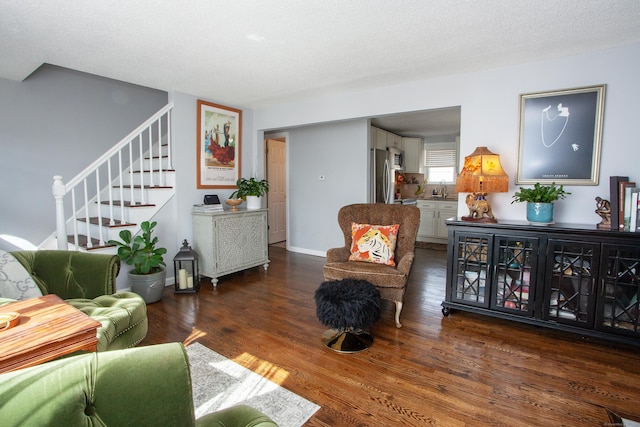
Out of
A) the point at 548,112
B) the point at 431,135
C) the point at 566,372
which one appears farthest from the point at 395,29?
the point at 431,135

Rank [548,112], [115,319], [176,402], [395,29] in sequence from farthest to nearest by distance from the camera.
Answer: [548,112] < [395,29] < [115,319] < [176,402]

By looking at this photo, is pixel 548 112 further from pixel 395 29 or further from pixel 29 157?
pixel 29 157

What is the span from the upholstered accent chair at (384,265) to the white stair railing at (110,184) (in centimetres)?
225

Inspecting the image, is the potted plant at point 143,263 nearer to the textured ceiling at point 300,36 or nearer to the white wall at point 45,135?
the white wall at point 45,135

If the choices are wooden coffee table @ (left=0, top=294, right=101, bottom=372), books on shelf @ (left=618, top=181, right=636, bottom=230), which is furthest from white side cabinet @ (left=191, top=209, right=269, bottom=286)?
books on shelf @ (left=618, top=181, right=636, bottom=230)

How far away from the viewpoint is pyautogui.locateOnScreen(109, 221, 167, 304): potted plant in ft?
10.9

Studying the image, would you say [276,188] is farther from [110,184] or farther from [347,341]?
[347,341]

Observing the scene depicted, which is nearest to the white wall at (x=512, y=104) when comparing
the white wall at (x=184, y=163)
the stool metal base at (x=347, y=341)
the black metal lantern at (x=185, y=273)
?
the white wall at (x=184, y=163)

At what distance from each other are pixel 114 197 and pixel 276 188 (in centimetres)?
287

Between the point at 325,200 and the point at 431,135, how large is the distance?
3.39 m

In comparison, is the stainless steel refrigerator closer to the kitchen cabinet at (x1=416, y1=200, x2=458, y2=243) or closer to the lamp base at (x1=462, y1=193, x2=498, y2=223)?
the kitchen cabinet at (x1=416, y1=200, x2=458, y2=243)

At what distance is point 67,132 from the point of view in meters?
3.86

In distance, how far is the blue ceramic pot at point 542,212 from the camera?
8.86 feet

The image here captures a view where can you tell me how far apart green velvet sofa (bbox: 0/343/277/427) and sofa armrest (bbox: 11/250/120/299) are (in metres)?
1.83
